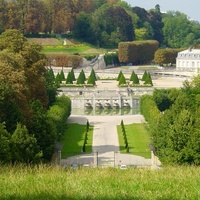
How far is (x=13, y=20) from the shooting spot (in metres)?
92.0

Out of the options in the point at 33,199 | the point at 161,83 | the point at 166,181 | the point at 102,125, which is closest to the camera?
the point at 33,199

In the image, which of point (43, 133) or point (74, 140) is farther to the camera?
point (74, 140)

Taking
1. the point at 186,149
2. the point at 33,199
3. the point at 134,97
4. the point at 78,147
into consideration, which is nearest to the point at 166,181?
the point at 33,199

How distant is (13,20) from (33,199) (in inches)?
3288

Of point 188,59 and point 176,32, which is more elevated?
point 176,32

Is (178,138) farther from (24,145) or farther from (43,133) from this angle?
(24,145)

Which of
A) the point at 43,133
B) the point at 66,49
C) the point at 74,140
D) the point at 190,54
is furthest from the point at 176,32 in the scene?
the point at 43,133

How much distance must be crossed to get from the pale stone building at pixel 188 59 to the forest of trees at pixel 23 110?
56.4 metres

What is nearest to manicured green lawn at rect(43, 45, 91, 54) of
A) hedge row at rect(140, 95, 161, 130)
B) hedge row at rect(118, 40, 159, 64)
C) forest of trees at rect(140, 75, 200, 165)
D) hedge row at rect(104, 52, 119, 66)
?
hedge row at rect(104, 52, 119, 66)

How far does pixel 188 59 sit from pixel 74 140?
60080mm

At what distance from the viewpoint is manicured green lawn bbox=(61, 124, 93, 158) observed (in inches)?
1308

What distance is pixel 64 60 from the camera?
286ft

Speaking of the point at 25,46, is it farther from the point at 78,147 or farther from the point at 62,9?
the point at 62,9

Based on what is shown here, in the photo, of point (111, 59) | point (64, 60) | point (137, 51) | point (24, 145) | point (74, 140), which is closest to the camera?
point (24, 145)
